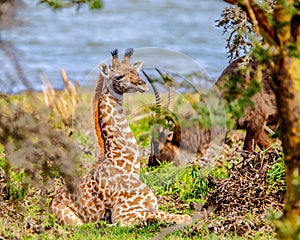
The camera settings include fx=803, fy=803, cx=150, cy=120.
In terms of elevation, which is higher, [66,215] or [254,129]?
[254,129]

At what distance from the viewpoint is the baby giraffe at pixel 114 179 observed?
7.12 meters

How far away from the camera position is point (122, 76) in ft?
23.8

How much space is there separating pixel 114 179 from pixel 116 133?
1.44 feet

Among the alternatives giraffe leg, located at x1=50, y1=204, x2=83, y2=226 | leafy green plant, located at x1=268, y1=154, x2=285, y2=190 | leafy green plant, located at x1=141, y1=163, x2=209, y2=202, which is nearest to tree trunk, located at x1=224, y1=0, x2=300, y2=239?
giraffe leg, located at x1=50, y1=204, x2=83, y2=226

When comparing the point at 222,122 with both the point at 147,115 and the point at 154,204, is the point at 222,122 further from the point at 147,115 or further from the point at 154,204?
the point at 147,115

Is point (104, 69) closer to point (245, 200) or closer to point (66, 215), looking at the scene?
point (66, 215)

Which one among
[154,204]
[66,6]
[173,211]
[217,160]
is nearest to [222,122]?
[66,6]

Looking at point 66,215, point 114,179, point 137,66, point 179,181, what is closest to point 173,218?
point 114,179

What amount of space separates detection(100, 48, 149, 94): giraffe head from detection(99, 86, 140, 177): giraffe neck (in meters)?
0.10

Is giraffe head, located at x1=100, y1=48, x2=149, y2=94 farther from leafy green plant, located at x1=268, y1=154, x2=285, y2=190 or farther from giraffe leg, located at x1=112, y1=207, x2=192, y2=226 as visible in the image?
leafy green plant, located at x1=268, y1=154, x2=285, y2=190

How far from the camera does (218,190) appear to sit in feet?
23.9

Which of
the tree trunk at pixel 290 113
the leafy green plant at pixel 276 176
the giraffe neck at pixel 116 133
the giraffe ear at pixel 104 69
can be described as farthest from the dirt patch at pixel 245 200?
the tree trunk at pixel 290 113

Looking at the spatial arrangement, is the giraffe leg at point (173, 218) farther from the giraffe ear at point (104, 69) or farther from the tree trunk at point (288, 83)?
the tree trunk at point (288, 83)

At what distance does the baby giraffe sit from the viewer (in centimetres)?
712
